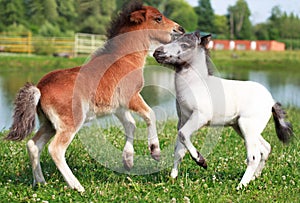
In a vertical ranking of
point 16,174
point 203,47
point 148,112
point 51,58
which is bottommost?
point 51,58

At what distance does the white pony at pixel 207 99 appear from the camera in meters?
6.25

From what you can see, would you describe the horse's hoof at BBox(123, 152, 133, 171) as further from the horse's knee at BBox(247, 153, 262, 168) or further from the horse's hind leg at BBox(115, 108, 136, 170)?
the horse's knee at BBox(247, 153, 262, 168)

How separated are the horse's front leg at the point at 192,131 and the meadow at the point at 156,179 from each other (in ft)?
1.18

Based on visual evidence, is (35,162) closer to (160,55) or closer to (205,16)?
(160,55)

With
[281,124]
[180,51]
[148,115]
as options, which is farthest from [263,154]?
[180,51]

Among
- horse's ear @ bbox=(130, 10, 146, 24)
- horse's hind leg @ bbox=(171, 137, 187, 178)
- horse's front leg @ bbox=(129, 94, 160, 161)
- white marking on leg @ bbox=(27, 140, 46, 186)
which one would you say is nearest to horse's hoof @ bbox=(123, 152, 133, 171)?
horse's front leg @ bbox=(129, 94, 160, 161)

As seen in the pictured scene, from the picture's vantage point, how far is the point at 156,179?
6680 millimetres

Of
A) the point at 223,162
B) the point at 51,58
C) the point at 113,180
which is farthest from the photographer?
the point at 51,58

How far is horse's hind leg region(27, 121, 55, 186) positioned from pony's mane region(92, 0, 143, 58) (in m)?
1.15

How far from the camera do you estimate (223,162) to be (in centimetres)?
753

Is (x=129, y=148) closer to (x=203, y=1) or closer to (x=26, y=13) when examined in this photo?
(x=26, y=13)

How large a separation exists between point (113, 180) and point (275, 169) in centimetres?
210

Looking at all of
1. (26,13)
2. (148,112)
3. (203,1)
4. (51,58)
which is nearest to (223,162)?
(148,112)

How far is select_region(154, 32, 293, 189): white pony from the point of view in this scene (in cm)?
625
